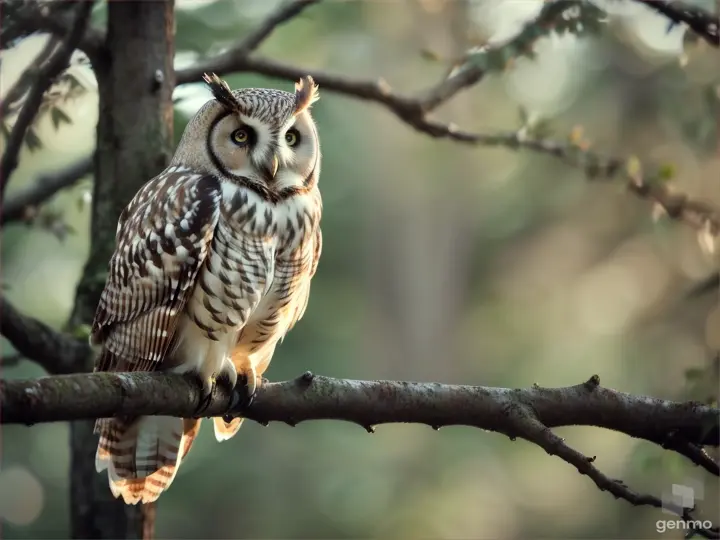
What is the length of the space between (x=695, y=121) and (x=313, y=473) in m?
7.80

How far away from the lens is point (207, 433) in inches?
349

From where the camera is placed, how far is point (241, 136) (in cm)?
238

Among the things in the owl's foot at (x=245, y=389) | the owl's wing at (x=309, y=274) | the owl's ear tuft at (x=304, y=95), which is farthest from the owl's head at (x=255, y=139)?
the owl's foot at (x=245, y=389)

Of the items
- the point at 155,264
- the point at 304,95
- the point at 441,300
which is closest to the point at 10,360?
the point at 155,264

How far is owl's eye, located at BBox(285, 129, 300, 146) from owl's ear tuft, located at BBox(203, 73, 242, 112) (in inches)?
5.7

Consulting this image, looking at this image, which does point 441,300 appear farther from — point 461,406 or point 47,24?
point 461,406

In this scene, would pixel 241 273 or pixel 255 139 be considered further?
pixel 255 139

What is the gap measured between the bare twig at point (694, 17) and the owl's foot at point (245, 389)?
136 centimetres

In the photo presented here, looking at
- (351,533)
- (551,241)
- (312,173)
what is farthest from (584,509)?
(312,173)

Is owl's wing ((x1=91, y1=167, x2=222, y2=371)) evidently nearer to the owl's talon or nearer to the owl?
the owl

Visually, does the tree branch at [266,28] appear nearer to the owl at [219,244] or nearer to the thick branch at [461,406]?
the owl at [219,244]

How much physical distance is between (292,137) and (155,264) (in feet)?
1.53

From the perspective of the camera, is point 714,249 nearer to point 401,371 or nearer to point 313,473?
point 313,473

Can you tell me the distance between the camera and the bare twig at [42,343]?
97.0 inches
